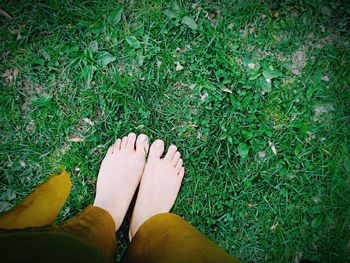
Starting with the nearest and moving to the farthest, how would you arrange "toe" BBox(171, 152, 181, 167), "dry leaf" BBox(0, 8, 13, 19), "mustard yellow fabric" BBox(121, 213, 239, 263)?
"mustard yellow fabric" BBox(121, 213, 239, 263), "dry leaf" BBox(0, 8, 13, 19), "toe" BBox(171, 152, 181, 167)

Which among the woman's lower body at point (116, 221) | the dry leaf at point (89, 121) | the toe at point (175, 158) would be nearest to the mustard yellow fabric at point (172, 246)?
the woman's lower body at point (116, 221)

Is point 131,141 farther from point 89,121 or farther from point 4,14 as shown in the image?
point 4,14

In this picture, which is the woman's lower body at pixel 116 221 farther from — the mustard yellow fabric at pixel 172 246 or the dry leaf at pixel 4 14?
the dry leaf at pixel 4 14

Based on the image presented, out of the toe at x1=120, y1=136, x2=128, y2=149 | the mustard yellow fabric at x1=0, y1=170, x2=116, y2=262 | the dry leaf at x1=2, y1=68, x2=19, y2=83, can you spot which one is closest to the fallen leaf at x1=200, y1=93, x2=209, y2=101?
the toe at x1=120, y1=136, x2=128, y2=149

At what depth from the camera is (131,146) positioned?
2.30m

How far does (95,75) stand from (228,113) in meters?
0.96

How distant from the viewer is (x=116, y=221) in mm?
2207

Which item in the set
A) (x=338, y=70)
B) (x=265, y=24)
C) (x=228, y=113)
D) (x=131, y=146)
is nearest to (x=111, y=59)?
(x=131, y=146)

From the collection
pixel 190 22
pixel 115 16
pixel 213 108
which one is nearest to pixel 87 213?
pixel 213 108

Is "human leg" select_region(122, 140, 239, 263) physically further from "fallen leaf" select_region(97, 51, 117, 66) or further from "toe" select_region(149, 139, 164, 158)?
"fallen leaf" select_region(97, 51, 117, 66)

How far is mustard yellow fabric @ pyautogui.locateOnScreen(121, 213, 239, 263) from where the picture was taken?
1646mm

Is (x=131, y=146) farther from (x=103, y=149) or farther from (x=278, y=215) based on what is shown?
(x=278, y=215)

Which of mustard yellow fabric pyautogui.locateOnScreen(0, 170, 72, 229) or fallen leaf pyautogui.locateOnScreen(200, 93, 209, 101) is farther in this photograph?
fallen leaf pyautogui.locateOnScreen(200, 93, 209, 101)

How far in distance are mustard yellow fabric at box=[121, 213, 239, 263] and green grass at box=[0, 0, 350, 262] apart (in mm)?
365
